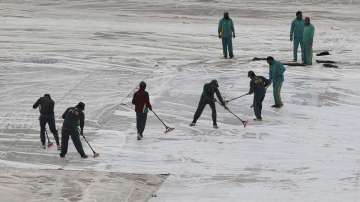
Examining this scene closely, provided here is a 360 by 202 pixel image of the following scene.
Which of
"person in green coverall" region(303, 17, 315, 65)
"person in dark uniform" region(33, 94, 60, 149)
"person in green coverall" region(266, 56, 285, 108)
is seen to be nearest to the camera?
"person in dark uniform" region(33, 94, 60, 149)

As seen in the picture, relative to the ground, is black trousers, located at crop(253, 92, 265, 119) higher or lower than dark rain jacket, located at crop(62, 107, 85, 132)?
lower

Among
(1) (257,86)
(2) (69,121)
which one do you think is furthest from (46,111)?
(1) (257,86)

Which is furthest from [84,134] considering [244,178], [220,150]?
[244,178]

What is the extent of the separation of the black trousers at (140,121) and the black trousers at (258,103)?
266 cm

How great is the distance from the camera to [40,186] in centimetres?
1560

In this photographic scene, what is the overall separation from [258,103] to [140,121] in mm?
2849

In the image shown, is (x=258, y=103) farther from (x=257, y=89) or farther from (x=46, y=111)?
(x=46, y=111)

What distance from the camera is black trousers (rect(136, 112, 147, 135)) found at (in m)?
18.3

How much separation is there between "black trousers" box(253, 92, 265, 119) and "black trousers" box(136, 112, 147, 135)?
2661mm

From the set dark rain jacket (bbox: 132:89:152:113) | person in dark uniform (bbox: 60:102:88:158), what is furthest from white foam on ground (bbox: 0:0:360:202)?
dark rain jacket (bbox: 132:89:152:113)

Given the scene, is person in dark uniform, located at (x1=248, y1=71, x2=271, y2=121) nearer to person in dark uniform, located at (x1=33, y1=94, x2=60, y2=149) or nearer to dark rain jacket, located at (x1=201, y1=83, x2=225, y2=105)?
dark rain jacket, located at (x1=201, y1=83, x2=225, y2=105)

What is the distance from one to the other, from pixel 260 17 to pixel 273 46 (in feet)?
21.5

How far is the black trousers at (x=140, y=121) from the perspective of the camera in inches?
722

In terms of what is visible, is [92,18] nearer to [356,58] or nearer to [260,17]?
[260,17]
